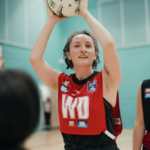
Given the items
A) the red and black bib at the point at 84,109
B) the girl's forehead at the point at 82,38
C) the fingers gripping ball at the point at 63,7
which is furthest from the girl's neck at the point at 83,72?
→ the fingers gripping ball at the point at 63,7

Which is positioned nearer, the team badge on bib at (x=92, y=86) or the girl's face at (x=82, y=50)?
the team badge on bib at (x=92, y=86)

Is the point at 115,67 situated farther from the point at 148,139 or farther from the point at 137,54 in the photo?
the point at 137,54

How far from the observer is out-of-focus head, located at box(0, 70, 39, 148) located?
0.64 meters

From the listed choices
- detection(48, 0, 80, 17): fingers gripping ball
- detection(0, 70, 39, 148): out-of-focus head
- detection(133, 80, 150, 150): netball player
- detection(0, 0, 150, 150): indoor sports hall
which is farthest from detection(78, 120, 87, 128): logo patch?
detection(0, 0, 150, 150): indoor sports hall

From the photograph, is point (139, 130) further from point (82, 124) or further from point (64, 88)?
point (64, 88)

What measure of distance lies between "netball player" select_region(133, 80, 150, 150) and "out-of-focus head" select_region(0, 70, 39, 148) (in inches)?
42.7

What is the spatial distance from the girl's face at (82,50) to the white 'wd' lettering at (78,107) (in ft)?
1.04

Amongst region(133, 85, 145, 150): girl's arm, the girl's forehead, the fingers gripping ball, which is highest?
the fingers gripping ball

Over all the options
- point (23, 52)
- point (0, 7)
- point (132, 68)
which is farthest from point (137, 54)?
point (0, 7)

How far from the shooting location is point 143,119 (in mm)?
1593

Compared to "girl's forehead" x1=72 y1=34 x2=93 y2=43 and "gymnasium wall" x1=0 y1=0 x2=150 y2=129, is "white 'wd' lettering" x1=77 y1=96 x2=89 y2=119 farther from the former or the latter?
"gymnasium wall" x1=0 y1=0 x2=150 y2=129

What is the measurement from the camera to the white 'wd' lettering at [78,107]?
58.3 inches

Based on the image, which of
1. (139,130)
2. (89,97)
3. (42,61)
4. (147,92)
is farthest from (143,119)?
(42,61)

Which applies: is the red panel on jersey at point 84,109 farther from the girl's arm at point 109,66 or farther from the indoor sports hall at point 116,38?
the indoor sports hall at point 116,38
